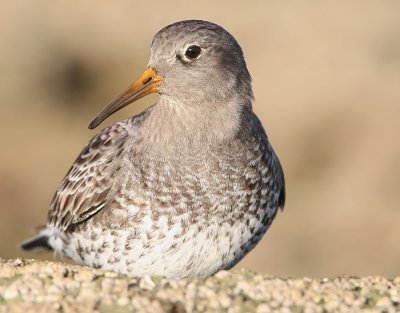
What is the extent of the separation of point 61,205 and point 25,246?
1080mm

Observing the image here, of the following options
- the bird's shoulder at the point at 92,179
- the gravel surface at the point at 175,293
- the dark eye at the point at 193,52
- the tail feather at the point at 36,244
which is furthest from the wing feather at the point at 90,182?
the gravel surface at the point at 175,293

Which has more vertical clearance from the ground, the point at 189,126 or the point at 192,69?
the point at 192,69

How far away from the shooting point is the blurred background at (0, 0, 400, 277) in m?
20.2

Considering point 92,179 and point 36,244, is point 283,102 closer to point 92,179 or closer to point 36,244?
point 36,244

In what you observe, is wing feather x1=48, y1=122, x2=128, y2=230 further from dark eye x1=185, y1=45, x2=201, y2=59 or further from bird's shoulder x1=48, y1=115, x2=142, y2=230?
dark eye x1=185, y1=45, x2=201, y2=59

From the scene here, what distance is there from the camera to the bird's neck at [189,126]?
10.6 m

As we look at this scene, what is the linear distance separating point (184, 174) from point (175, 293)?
232 centimetres

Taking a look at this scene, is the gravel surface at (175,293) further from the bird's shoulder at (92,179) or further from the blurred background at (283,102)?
the blurred background at (283,102)

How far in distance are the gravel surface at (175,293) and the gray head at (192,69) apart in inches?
94.2

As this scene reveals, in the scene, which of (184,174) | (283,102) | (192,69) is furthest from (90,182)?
(283,102)

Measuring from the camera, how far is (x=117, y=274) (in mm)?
8648

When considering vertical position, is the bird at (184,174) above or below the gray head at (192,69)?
below

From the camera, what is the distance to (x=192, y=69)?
10492 millimetres

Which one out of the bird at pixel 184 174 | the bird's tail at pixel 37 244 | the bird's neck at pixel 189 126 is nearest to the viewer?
the bird at pixel 184 174
